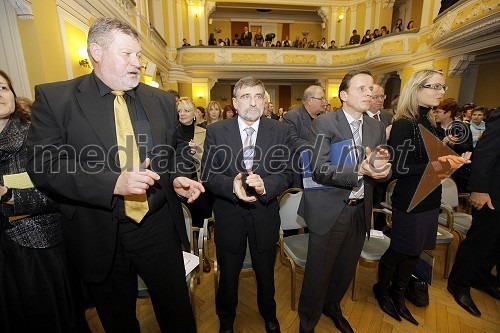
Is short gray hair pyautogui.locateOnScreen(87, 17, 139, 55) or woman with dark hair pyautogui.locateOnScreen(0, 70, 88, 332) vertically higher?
short gray hair pyautogui.locateOnScreen(87, 17, 139, 55)

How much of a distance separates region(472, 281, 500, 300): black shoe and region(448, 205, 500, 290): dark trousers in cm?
31

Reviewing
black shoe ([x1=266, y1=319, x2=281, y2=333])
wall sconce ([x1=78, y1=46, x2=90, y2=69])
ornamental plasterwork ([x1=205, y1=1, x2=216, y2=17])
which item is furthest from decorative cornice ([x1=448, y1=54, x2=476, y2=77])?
ornamental plasterwork ([x1=205, y1=1, x2=216, y2=17])

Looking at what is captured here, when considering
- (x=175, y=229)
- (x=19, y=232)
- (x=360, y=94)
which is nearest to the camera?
(x=19, y=232)

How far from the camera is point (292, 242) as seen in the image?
222 centimetres

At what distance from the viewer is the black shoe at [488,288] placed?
88.0 inches

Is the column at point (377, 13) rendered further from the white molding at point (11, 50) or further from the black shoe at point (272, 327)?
the black shoe at point (272, 327)

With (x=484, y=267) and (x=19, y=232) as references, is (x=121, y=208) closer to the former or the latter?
(x=19, y=232)

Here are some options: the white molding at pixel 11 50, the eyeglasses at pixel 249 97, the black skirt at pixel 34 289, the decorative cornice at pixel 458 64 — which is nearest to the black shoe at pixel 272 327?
the black skirt at pixel 34 289

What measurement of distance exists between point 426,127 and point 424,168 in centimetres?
30

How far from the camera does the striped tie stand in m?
1.66

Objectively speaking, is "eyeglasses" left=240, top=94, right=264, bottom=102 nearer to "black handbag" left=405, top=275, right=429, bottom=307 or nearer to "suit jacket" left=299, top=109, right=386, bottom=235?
"suit jacket" left=299, top=109, right=386, bottom=235

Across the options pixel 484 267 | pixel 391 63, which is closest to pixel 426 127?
pixel 484 267

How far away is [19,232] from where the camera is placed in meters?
1.30

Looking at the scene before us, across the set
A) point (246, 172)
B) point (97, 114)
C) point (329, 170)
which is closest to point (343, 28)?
point (329, 170)
